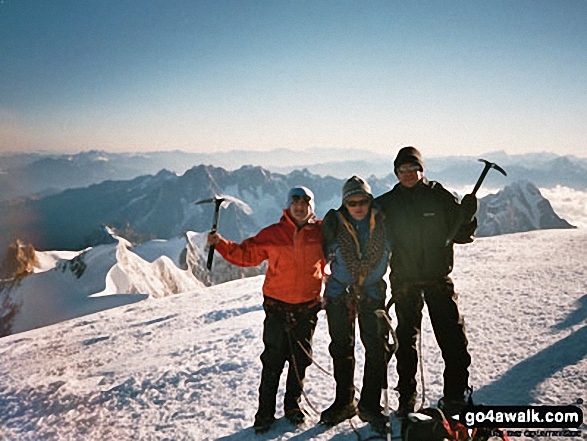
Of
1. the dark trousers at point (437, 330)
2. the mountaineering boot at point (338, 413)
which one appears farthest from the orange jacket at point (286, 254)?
the mountaineering boot at point (338, 413)

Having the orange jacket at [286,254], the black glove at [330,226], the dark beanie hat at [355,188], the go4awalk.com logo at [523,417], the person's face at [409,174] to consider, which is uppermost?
the person's face at [409,174]

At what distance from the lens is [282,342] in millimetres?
5062

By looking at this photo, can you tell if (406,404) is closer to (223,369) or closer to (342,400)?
(342,400)

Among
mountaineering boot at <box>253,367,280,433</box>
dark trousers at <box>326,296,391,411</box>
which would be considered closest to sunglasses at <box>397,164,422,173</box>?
dark trousers at <box>326,296,391,411</box>

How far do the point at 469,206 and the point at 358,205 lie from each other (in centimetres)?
154

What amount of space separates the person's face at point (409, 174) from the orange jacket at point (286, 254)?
1.31m

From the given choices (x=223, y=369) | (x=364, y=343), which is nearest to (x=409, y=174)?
(x=364, y=343)

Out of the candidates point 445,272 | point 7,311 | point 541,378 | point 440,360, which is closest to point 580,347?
point 541,378

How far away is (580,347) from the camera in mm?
6484

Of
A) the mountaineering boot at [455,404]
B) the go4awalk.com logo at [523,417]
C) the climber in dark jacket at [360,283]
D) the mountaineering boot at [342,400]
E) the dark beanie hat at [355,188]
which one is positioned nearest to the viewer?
the go4awalk.com logo at [523,417]

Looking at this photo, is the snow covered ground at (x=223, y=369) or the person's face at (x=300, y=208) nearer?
the person's face at (x=300, y=208)

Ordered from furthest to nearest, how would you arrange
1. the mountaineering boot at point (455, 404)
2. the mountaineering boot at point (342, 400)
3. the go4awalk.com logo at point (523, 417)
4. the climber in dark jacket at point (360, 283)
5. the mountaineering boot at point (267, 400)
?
the mountaineering boot at point (267, 400), the mountaineering boot at point (342, 400), the mountaineering boot at point (455, 404), the climber in dark jacket at point (360, 283), the go4awalk.com logo at point (523, 417)

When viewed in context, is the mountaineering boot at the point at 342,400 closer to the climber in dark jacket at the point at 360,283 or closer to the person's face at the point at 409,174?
the climber in dark jacket at the point at 360,283

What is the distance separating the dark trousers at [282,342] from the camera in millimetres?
5035
